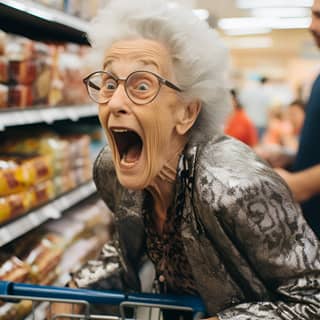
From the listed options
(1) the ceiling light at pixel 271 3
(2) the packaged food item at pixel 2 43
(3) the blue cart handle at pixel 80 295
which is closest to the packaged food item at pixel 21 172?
(2) the packaged food item at pixel 2 43

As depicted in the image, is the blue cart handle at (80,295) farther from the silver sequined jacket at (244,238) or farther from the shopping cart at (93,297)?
the silver sequined jacket at (244,238)

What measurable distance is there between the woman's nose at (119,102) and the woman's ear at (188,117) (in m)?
0.16

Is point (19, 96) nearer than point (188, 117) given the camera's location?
No

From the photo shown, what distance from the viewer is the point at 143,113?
4.15ft

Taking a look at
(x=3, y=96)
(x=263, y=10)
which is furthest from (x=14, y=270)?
(x=263, y=10)

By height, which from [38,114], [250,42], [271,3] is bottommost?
[38,114]

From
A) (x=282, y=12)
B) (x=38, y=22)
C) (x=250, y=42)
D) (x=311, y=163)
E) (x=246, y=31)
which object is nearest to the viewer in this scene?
(x=311, y=163)

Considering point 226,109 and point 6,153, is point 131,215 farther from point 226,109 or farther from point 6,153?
point 6,153

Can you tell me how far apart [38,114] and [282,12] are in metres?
8.53

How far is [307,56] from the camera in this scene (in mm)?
11656

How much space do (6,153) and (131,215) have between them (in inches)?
42.1

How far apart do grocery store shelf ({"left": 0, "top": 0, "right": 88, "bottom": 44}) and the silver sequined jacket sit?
30.3 inches

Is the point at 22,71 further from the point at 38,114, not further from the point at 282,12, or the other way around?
the point at 282,12

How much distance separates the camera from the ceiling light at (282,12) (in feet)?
30.9
